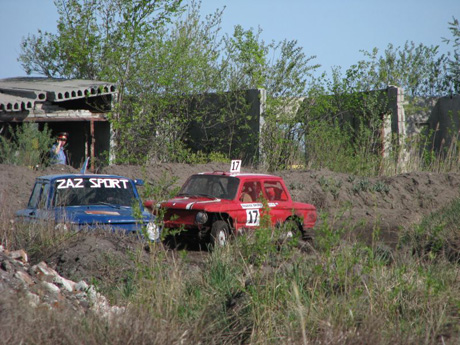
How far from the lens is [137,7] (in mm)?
22328

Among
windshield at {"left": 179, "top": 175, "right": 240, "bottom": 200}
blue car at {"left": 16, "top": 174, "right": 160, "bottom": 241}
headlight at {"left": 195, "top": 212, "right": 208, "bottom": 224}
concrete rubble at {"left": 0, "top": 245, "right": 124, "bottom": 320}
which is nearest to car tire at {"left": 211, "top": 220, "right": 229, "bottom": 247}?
headlight at {"left": 195, "top": 212, "right": 208, "bottom": 224}

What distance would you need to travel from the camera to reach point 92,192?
10922mm

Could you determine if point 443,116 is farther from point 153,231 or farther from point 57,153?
point 153,231

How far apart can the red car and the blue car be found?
2.04ft

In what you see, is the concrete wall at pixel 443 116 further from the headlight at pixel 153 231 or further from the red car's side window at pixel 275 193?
the headlight at pixel 153 231

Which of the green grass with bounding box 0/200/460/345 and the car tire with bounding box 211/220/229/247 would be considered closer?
the green grass with bounding box 0/200/460/345

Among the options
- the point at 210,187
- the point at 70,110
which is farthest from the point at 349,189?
the point at 70,110

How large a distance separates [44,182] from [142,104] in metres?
11.0

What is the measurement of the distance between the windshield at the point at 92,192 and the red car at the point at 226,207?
0.67m

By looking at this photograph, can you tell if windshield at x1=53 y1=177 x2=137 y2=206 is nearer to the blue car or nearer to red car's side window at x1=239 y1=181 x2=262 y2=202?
the blue car

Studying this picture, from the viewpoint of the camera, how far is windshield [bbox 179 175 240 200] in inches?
466

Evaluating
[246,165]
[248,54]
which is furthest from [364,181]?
[248,54]

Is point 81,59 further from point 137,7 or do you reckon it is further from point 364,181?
point 364,181

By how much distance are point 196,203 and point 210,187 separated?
959 millimetres
